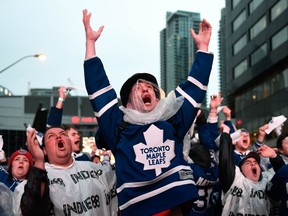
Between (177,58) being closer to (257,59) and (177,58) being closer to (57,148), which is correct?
(257,59)

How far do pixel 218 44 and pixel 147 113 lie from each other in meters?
157

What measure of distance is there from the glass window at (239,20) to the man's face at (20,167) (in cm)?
4592

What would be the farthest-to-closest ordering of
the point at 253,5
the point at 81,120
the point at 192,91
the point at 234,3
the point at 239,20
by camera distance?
1. the point at 81,120
2. the point at 234,3
3. the point at 239,20
4. the point at 253,5
5. the point at 192,91

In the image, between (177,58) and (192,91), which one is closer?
(192,91)

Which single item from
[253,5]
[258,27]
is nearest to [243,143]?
[258,27]

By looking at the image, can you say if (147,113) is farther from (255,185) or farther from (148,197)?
(255,185)

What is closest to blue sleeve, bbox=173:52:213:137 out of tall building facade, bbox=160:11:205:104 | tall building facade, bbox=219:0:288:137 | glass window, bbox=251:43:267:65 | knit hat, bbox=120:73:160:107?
knit hat, bbox=120:73:160:107

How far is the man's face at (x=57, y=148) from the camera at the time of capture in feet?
14.9

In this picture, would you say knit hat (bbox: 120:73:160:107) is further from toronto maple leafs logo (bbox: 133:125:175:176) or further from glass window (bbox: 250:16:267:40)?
glass window (bbox: 250:16:267:40)

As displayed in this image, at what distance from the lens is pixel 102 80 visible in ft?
13.8

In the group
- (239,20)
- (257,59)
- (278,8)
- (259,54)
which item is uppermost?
(239,20)

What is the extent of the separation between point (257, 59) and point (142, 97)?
139 feet

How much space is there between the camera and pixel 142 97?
4.22 meters

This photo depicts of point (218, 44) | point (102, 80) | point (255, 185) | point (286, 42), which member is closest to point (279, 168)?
point (255, 185)
